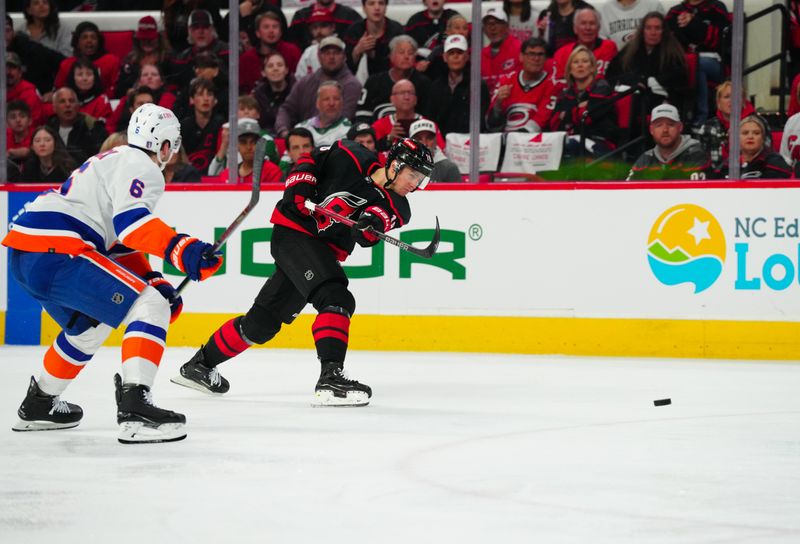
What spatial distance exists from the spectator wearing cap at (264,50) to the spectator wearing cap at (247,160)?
0.25 meters

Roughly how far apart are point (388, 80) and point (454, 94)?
1.79 feet

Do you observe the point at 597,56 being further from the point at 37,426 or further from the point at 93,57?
the point at 37,426

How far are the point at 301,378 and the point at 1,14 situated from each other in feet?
9.81

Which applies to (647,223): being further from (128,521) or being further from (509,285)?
(128,521)

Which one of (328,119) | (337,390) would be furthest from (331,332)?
(328,119)

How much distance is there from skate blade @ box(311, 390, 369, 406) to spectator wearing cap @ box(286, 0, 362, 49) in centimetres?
334

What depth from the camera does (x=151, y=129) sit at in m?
3.44

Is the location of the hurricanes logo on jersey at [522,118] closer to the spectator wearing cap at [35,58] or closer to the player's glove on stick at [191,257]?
the spectator wearing cap at [35,58]

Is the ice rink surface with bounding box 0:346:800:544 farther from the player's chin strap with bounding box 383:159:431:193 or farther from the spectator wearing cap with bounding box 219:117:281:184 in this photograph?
the spectator wearing cap with bounding box 219:117:281:184

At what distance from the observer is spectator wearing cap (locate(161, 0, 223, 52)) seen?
7.09 m

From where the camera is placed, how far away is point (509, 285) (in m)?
6.09

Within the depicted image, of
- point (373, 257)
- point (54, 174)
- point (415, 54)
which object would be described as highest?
point (415, 54)

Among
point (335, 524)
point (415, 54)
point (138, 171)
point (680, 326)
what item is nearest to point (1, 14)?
point (415, 54)

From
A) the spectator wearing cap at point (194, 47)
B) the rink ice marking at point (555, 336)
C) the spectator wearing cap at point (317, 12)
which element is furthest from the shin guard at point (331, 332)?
the spectator wearing cap at point (317, 12)
